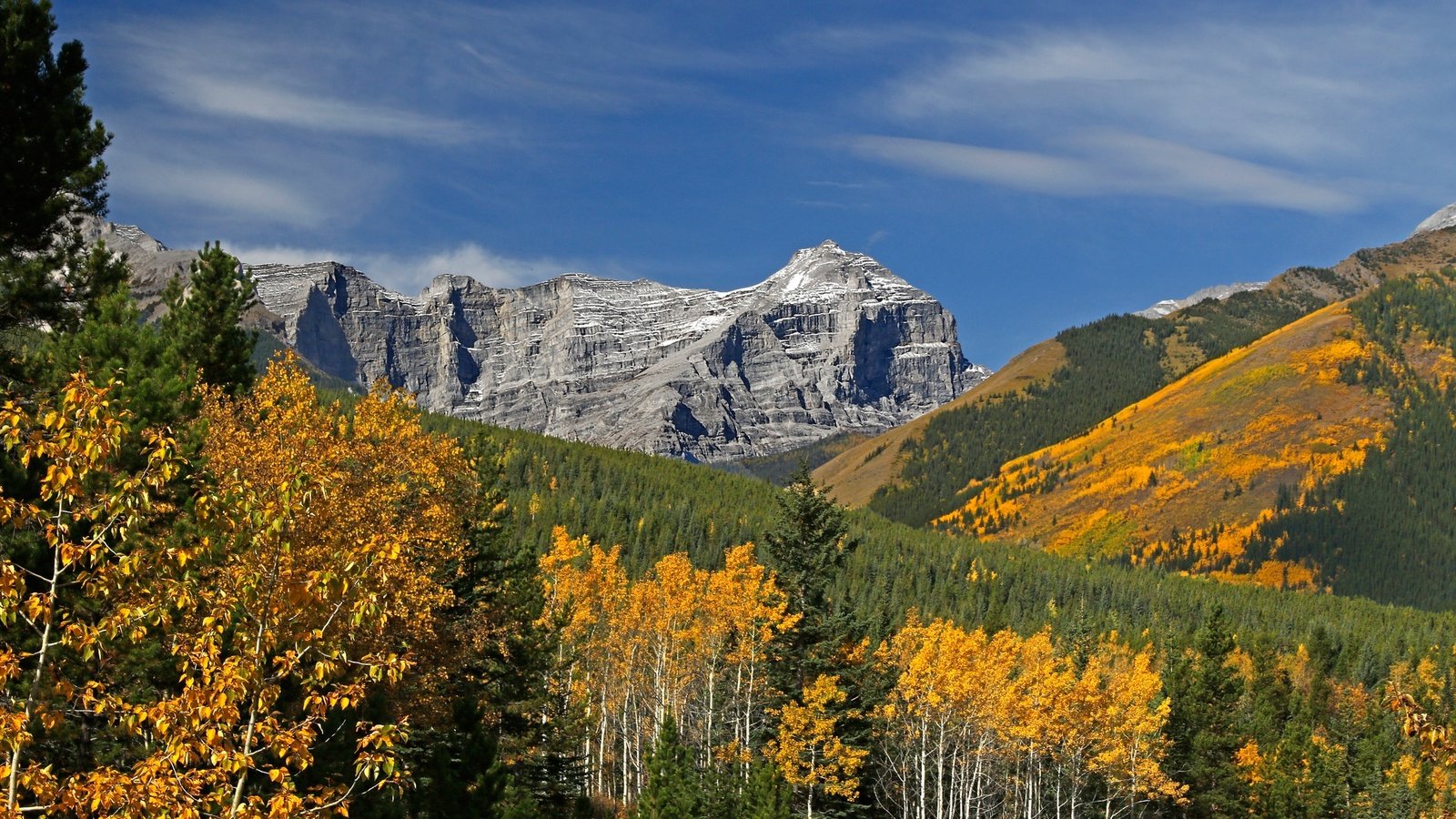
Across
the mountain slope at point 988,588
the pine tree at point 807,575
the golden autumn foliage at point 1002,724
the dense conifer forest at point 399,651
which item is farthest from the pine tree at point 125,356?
the mountain slope at point 988,588

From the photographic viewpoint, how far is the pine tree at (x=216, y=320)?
40.6 metres

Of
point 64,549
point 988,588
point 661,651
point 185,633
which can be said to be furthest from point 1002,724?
point 988,588

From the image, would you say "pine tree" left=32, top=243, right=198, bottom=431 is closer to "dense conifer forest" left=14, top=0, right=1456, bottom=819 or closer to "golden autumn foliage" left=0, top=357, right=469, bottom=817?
"dense conifer forest" left=14, top=0, right=1456, bottom=819

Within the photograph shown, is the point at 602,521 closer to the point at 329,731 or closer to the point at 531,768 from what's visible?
the point at 531,768

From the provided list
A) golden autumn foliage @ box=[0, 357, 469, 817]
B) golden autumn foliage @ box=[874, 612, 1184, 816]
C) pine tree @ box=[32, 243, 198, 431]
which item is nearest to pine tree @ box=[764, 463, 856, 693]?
golden autumn foliage @ box=[874, 612, 1184, 816]

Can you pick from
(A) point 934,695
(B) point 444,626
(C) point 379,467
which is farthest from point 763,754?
(C) point 379,467

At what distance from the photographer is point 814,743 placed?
4812cm

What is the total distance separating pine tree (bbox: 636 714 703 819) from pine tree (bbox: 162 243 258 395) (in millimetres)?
19596

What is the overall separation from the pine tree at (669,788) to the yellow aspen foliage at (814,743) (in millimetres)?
4324

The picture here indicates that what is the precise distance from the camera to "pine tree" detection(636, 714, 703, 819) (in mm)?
40656

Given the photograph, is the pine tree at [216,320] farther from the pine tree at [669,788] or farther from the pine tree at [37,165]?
the pine tree at [669,788]

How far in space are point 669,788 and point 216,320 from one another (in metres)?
23.7

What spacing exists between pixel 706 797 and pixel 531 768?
712 cm

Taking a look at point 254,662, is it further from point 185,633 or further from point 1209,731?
point 1209,731
